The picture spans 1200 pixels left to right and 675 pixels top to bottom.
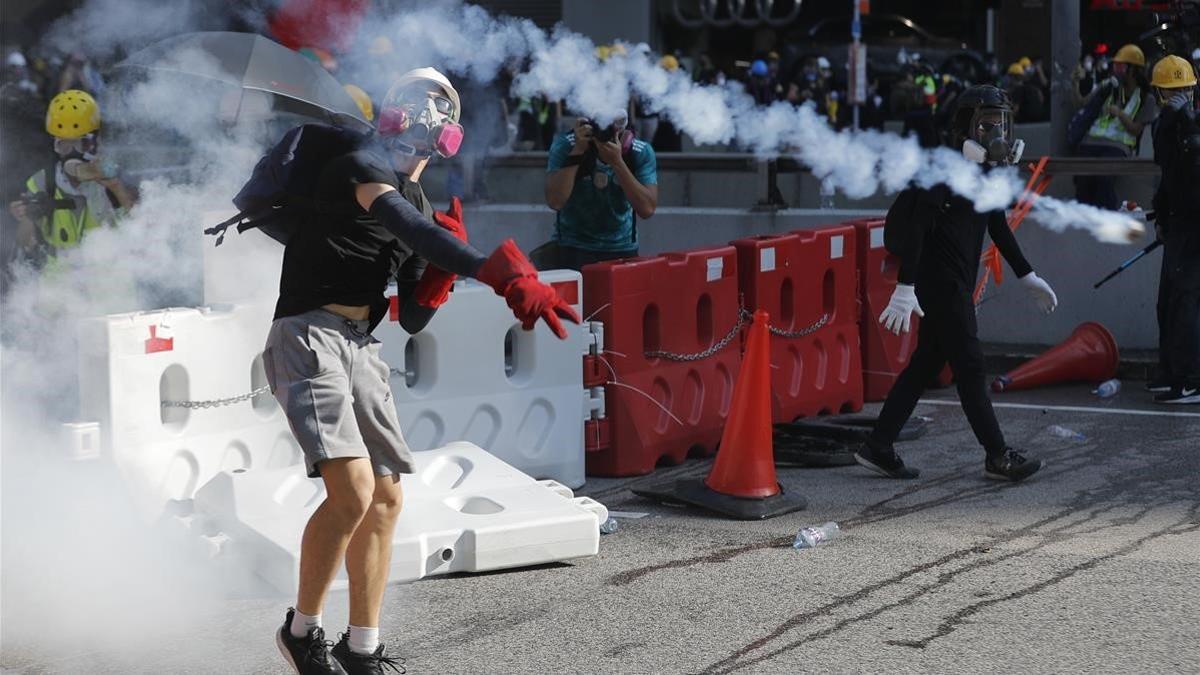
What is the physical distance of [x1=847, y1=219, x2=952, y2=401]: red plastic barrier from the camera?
1109 cm

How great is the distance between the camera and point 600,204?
32.2 ft

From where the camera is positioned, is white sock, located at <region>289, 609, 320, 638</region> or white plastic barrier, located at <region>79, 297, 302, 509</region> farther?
white plastic barrier, located at <region>79, 297, 302, 509</region>

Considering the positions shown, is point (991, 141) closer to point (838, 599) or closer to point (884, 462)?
point (884, 462)

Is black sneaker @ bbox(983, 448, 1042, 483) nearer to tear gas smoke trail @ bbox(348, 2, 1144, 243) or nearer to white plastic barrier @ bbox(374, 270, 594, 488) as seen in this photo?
tear gas smoke trail @ bbox(348, 2, 1144, 243)

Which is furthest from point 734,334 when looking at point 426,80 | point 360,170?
point 360,170

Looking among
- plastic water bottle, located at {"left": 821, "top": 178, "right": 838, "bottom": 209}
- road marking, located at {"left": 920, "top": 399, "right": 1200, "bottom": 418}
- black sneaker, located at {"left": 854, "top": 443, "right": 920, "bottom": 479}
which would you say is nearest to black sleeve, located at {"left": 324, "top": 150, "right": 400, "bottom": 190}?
black sneaker, located at {"left": 854, "top": 443, "right": 920, "bottom": 479}

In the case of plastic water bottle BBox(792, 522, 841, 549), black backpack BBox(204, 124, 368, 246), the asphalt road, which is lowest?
the asphalt road

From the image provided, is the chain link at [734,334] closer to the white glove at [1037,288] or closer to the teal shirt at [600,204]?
the teal shirt at [600,204]

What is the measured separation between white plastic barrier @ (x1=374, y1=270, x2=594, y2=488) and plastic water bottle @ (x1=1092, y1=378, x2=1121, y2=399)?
416cm

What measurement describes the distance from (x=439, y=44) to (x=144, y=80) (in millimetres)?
3972

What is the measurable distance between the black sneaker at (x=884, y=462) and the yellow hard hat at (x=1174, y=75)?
3.99m

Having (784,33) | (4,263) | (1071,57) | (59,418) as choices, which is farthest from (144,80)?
(784,33)

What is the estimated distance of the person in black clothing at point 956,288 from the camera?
8414 millimetres

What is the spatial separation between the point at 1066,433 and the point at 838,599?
3.96 m
